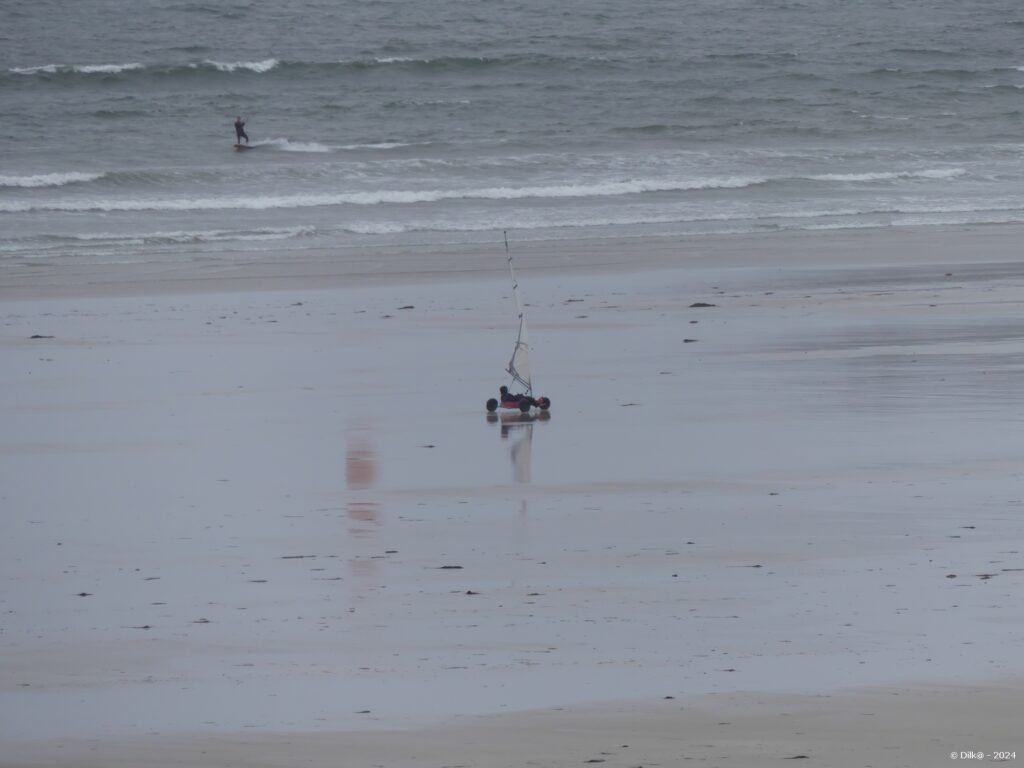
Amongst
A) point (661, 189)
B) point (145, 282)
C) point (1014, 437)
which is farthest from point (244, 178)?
point (1014, 437)

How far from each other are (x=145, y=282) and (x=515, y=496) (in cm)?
1053

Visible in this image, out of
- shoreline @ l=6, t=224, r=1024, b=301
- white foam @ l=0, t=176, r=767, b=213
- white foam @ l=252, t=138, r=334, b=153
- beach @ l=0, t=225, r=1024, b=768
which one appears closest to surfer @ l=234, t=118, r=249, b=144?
white foam @ l=252, t=138, r=334, b=153

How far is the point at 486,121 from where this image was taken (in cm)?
3522

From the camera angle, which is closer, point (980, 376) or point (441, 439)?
point (441, 439)

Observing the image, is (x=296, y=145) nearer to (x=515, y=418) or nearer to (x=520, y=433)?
(x=515, y=418)

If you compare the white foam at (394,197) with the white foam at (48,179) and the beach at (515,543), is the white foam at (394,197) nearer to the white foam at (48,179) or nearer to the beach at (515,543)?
the white foam at (48,179)

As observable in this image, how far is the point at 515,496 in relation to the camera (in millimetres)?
7348

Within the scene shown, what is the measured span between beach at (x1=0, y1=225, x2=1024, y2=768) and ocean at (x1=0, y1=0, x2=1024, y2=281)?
28.5 feet

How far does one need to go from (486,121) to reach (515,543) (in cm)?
2948

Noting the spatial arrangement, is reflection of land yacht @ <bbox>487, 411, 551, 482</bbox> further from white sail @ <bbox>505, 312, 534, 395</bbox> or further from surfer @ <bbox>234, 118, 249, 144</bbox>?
surfer @ <bbox>234, 118, 249, 144</bbox>

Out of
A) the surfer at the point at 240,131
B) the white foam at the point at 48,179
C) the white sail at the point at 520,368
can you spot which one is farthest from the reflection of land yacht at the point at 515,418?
the surfer at the point at 240,131

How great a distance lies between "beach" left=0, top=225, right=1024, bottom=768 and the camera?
454cm

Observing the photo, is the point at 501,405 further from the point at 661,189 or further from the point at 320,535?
the point at 661,189

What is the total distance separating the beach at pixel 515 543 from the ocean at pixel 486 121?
8679 millimetres
